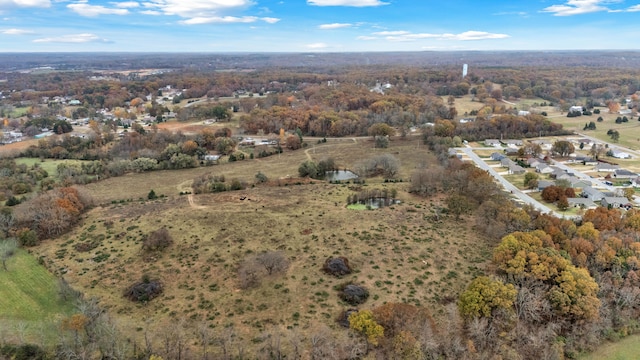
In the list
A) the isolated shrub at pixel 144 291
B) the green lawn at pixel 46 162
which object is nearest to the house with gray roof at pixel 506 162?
the isolated shrub at pixel 144 291

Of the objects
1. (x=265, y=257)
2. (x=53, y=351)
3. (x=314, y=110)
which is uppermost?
(x=314, y=110)

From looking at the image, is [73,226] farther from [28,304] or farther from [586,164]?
[586,164]

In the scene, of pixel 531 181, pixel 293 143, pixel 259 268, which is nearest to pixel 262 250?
pixel 259 268

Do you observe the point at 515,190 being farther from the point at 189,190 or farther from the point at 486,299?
the point at 189,190

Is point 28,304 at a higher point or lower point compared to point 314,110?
lower

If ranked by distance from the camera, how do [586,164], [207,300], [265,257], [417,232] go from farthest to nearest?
[586,164] → [417,232] → [265,257] → [207,300]

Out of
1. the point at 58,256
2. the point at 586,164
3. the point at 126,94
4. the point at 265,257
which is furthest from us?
the point at 126,94

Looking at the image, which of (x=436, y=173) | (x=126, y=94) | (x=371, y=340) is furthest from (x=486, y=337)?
(x=126, y=94)

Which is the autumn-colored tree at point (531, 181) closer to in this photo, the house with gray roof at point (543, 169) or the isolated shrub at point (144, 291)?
the house with gray roof at point (543, 169)
